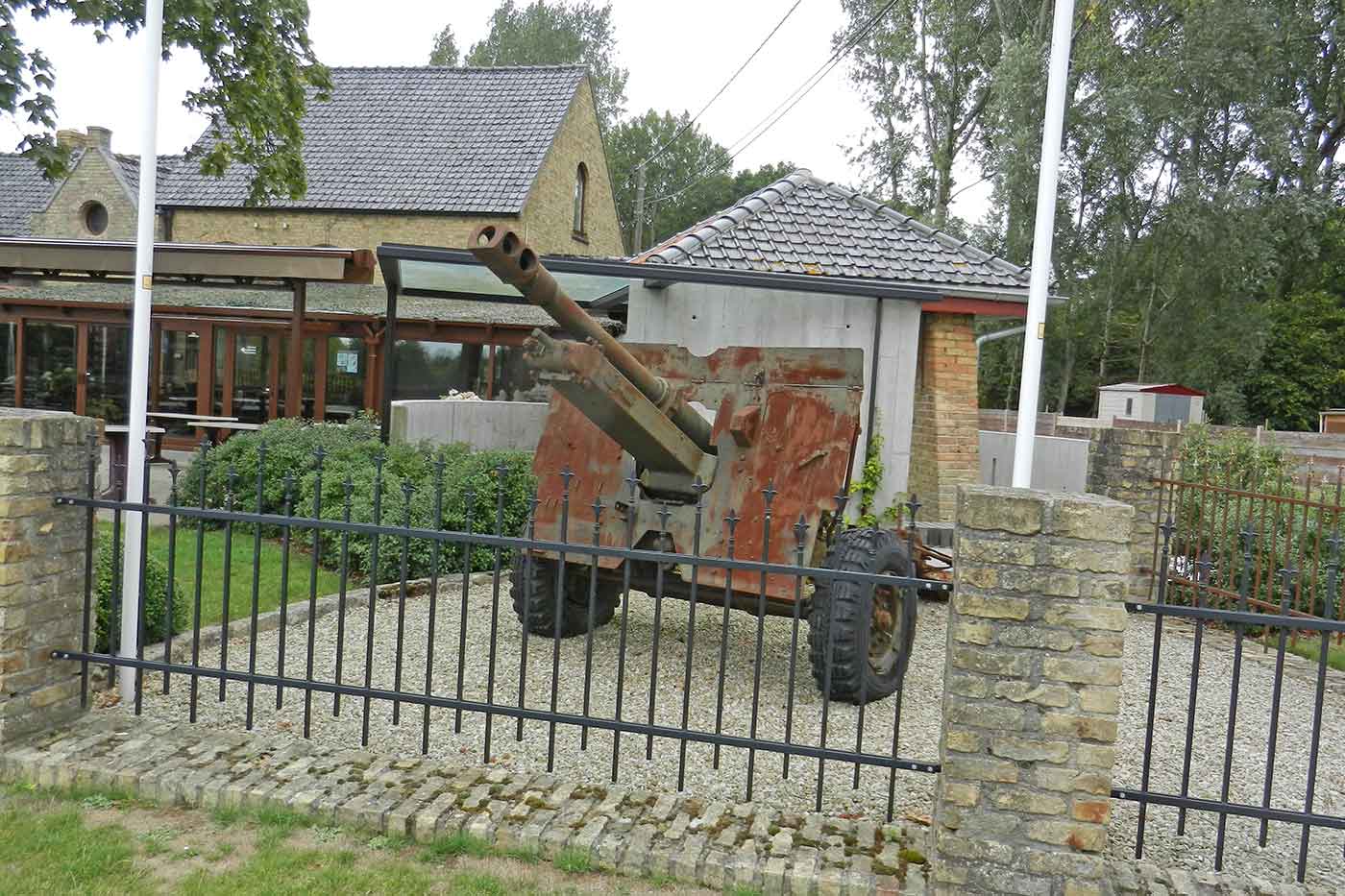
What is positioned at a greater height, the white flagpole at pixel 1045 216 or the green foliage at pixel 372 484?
the white flagpole at pixel 1045 216

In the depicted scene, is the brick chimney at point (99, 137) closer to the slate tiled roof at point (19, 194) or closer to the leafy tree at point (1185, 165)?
the slate tiled roof at point (19, 194)

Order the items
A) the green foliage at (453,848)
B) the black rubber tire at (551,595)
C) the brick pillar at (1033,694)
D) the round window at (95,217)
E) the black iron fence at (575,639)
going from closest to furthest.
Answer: the brick pillar at (1033,694), the green foliage at (453,848), the black iron fence at (575,639), the black rubber tire at (551,595), the round window at (95,217)

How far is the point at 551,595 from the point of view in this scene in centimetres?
Result: 595

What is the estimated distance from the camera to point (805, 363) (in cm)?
598

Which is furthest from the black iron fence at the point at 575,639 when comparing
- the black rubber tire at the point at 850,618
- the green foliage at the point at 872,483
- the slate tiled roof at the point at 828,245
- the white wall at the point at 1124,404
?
the white wall at the point at 1124,404

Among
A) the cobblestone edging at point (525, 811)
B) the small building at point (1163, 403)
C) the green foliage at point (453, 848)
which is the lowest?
the green foliage at point (453, 848)

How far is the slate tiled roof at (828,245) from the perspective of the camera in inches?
421

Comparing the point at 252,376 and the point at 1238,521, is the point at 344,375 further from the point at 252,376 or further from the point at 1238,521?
the point at 1238,521

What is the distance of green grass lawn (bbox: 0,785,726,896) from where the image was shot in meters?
3.18

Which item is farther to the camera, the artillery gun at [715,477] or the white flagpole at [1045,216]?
the artillery gun at [715,477]

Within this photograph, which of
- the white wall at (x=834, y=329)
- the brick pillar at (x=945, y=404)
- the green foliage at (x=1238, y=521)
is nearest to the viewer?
the green foliage at (x=1238, y=521)

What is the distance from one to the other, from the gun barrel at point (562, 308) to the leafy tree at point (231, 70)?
21.7 ft

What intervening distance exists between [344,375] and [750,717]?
51.3 ft

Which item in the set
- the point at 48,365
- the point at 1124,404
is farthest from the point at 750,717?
the point at 1124,404
